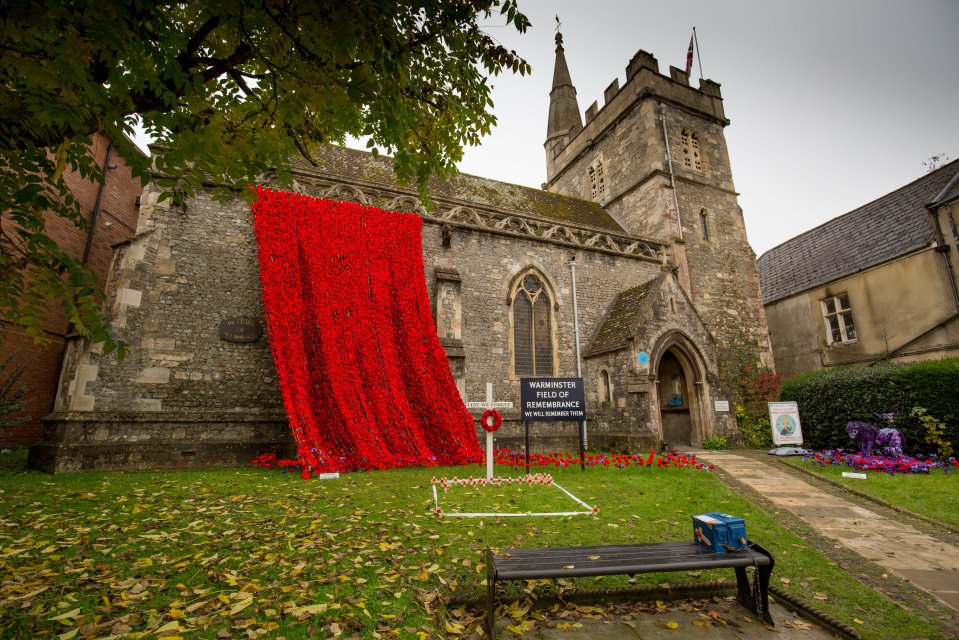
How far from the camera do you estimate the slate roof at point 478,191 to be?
13898 mm

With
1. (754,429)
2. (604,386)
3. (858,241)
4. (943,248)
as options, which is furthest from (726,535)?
(858,241)

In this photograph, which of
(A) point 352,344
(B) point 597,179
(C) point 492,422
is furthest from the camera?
(B) point 597,179

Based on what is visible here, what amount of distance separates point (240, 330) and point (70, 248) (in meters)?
5.85

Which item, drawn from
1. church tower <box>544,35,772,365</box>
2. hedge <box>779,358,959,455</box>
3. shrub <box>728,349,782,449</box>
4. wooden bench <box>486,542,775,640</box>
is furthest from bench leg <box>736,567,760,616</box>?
church tower <box>544,35,772,365</box>

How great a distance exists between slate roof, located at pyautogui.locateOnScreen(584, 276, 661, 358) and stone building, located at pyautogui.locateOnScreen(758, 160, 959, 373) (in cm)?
930

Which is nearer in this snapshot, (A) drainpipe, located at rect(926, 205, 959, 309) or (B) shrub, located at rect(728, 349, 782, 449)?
(A) drainpipe, located at rect(926, 205, 959, 309)

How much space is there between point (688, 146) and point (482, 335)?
1302cm

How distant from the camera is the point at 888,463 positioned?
8492mm

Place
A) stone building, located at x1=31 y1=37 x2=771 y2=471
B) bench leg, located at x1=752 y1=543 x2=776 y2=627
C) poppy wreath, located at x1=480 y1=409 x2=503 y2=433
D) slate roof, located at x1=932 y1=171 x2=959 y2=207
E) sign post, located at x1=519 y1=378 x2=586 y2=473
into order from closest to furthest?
bench leg, located at x1=752 y1=543 x2=776 y2=627
poppy wreath, located at x1=480 y1=409 x2=503 y2=433
sign post, located at x1=519 y1=378 x2=586 y2=473
stone building, located at x1=31 y1=37 x2=771 y2=471
slate roof, located at x1=932 y1=171 x2=959 y2=207

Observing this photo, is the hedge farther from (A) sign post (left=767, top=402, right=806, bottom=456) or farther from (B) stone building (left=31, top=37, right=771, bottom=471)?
(B) stone building (left=31, top=37, right=771, bottom=471)

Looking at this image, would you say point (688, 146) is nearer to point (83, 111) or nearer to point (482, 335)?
point (482, 335)

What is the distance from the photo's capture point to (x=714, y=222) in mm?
17078

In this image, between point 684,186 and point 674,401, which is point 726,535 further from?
point 684,186

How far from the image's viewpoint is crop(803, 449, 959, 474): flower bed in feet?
27.5
